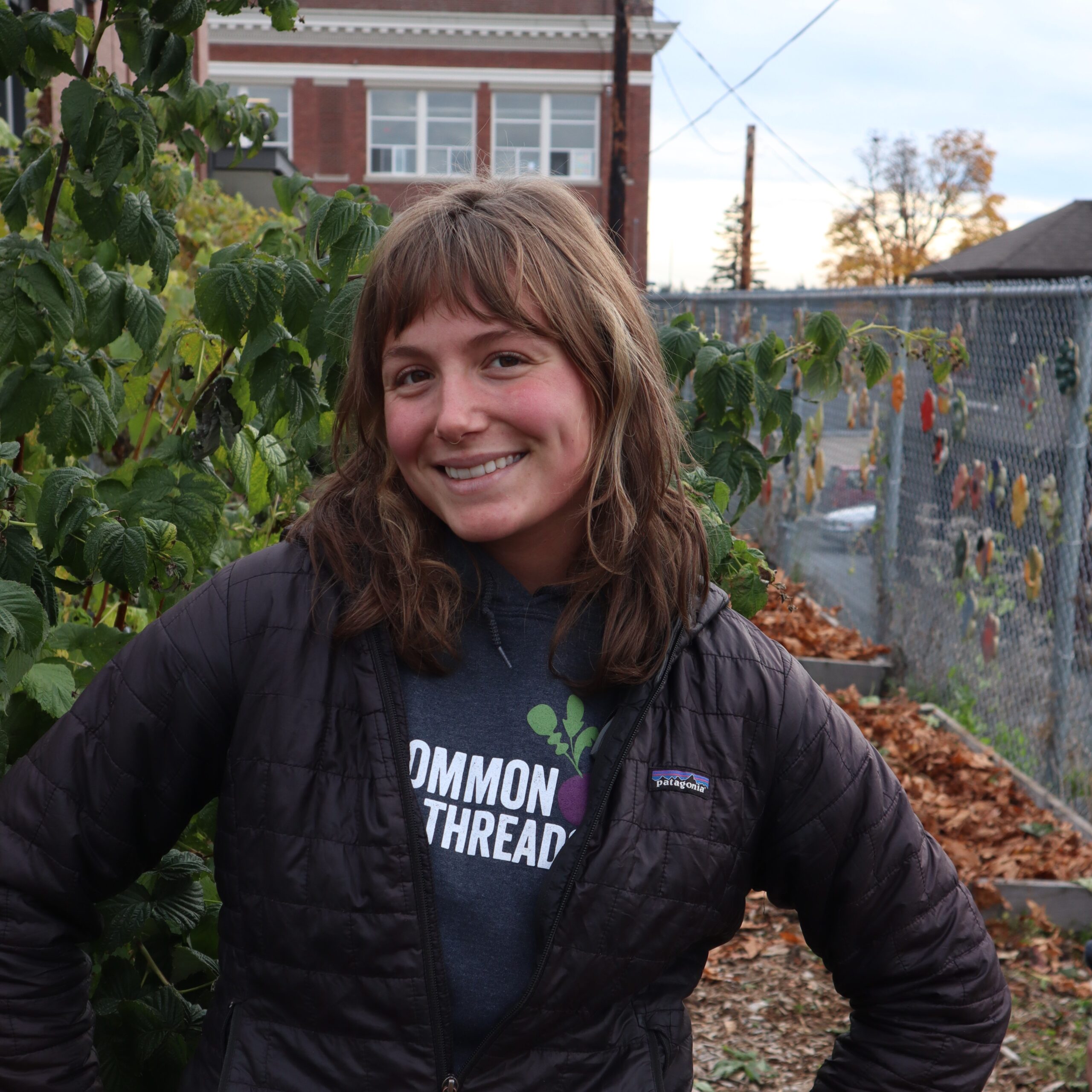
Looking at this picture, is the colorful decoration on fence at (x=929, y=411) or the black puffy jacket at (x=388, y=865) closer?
the black puffy jacket at (x=388, y=865)

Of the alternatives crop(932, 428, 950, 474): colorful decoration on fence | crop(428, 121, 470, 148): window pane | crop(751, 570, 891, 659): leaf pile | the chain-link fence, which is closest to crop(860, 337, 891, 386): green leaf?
the chain-link fence

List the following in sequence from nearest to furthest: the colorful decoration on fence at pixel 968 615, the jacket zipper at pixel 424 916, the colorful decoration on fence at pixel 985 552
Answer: the jacket zipper at pixel 424 916
the colorful decoration on fence at pixel 985 552
the colorful decoration on fence at pixel 968 615

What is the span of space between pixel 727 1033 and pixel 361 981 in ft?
8.98

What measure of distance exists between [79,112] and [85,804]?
1.14m

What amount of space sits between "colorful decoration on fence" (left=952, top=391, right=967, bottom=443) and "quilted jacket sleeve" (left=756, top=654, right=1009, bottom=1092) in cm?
517

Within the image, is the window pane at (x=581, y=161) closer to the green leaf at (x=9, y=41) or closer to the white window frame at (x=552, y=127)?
the white window frame at (x=552, y=127)

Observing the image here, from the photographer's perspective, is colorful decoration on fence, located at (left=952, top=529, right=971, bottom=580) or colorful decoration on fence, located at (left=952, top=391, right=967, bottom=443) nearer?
colorful decoration on fence, located at (left=952, top=529, right=971, bottom=580)

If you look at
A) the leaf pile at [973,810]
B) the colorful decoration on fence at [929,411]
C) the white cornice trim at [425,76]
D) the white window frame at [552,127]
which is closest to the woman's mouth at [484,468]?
the leaf pile at [973,810]

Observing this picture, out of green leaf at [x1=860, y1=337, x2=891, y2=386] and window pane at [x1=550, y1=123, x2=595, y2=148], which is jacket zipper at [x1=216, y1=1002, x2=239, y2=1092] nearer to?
green leaf at [x1=860, y1=337, x2=891, y2=386]

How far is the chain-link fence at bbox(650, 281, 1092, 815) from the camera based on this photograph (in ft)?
17.4

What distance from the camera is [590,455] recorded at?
65.0 inches

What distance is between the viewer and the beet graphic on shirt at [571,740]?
154 centimetres

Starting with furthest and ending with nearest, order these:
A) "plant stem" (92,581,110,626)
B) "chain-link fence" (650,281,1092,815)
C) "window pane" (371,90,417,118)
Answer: "window pane" (371,90,417,118)
"chain-link fence" (650,281,1092,815)
"plant stem" (92,581,110,626)

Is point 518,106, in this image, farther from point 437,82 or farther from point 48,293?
point 48,293
